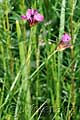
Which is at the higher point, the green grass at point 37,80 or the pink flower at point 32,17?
the pink flower at point 32,17

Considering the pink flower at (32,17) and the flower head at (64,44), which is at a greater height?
the pink flower at (32,17)

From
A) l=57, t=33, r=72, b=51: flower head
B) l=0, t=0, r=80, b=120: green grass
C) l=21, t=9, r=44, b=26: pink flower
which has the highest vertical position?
l=21, t=9, r=44, b=26: pink flower

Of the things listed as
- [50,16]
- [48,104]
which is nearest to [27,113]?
[48,104]

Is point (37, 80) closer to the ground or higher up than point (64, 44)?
closer to the ground

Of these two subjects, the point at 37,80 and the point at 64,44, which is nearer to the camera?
the point at 64,44

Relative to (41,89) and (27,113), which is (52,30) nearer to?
(41,89)

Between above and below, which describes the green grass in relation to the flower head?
below

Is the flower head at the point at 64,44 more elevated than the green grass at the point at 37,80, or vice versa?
the flower head at the point at 64,44

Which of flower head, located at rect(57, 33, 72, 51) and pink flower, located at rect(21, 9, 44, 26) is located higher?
pink flower, located at rect(21, 9, 44, 26)

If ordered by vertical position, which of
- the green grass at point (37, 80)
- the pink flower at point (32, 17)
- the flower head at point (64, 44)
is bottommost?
the green grass at point (37, 80)

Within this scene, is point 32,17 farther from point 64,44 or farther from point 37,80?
point 37,80

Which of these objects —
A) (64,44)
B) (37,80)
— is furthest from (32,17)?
(37,80)
